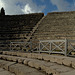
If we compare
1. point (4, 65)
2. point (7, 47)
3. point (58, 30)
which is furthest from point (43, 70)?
point (58, 30)

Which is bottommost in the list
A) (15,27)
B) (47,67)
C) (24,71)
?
(24,71)

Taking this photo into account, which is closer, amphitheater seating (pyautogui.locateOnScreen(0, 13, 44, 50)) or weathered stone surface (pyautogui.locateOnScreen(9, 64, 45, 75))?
weathered stone surface (pyautogui.locateOnScreen(9, 64, 45, 75))

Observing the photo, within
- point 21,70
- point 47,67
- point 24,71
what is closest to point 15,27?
point 21,70

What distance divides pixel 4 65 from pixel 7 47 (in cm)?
685

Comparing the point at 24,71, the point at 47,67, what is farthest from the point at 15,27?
the point at 47,67

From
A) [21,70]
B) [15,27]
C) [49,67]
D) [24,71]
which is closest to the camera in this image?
[49,67]

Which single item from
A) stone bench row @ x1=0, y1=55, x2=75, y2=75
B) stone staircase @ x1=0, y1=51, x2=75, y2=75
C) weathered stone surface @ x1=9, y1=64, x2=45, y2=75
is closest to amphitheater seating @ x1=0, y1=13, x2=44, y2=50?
stone staircase @ x1=0, y1=51, x2=75, y2=75

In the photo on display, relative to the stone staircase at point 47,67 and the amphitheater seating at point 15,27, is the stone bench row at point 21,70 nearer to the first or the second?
the stone staircase at point 47,67

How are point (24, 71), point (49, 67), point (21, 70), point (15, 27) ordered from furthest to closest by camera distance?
point (15, 27), point (21, 70), point (24, 71), point (49, 67)

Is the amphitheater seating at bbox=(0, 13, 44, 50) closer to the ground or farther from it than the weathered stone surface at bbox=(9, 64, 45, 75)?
farther from it

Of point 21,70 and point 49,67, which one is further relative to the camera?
point 21,70

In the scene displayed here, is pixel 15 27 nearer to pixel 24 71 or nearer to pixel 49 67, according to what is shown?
pixel 24 71

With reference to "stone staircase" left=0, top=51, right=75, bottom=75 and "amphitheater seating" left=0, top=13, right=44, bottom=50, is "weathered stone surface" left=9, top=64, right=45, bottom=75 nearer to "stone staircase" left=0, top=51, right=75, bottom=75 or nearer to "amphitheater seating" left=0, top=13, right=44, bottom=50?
"stone staircase" left=0, top=51, right=75, bottom=75

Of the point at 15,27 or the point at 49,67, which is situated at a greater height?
the point at 15,27
